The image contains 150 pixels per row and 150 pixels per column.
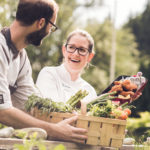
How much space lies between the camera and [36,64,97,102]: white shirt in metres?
4.20

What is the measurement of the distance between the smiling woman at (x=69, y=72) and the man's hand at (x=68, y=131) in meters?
1.31

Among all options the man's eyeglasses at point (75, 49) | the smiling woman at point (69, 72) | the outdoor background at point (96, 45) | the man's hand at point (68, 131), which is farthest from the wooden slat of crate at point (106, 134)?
the outdoor background at point (96, 45)

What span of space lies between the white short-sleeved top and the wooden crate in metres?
0.44

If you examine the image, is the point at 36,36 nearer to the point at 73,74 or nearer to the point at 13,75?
the point at 13,75

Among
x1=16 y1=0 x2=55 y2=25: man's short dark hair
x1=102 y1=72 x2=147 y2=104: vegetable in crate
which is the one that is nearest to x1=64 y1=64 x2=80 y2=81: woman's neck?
x1=102 y1=72 x2=147 y2=104: vegetable in crate

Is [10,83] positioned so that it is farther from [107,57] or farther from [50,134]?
[107,57]

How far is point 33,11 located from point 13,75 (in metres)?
0.67

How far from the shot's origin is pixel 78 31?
4656mm

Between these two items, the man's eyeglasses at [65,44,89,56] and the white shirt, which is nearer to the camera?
the white shirt

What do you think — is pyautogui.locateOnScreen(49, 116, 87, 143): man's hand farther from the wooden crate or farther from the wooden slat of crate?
the wooden slat of crate

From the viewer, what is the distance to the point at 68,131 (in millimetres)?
2881

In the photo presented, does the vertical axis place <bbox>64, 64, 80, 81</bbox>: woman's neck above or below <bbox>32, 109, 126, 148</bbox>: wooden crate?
above

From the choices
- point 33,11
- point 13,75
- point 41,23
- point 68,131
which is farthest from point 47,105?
point 33,11

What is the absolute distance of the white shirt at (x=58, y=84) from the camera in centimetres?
420
